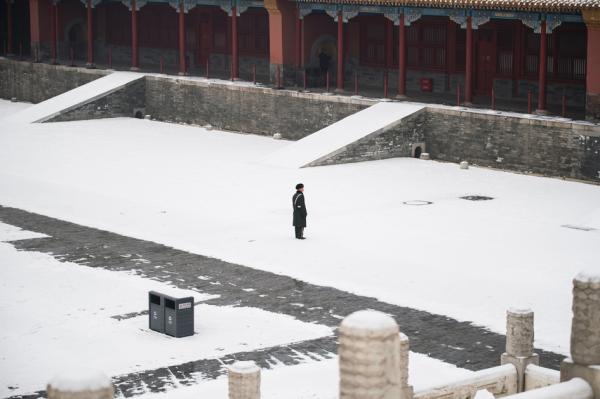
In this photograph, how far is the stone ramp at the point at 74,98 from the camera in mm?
49438

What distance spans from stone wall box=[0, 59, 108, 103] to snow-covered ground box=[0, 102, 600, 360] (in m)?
9.76

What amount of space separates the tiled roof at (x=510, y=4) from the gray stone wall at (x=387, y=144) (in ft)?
11.4

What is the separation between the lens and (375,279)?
83.0ft

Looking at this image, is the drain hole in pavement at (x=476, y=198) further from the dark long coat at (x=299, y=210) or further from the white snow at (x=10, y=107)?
the white snow at (x=10, y=107)

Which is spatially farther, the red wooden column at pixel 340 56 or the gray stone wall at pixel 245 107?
the red wooden column at pixel 340 56

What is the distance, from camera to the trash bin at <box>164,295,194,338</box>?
2130 centimetres

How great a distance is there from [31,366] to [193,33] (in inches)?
1497

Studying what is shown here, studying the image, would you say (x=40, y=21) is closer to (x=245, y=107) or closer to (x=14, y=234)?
(x=245, y=107)

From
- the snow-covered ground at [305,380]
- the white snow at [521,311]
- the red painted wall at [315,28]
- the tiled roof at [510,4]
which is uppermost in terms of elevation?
the tiled roof at [510,4]

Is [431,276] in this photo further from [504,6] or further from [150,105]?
[150,105]

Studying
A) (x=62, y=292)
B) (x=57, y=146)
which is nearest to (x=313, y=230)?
(x=62, y=292)

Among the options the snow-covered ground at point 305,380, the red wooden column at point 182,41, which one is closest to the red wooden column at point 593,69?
the snow-covered ground at point 305,380

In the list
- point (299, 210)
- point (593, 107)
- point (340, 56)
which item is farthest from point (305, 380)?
point (340, 56)

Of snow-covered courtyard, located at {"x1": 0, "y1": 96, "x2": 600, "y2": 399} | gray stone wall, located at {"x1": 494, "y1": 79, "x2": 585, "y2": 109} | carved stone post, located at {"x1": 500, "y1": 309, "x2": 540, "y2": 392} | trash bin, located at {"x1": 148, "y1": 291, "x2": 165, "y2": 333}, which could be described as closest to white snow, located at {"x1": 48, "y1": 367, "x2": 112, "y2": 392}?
snow-covered courtyard, located at {"x1": 0, "y1": 96, "x2": 600, "y2": 399}
